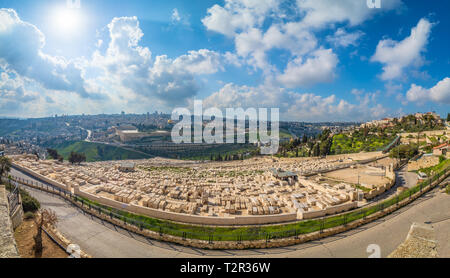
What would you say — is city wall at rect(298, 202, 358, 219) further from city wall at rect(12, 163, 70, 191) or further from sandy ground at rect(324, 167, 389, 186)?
city wall at rect(12, 163, 70, 191)

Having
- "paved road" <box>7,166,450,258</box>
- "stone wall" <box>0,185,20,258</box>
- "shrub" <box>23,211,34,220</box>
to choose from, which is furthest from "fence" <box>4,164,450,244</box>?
"stone wall" <box>0,185,20,258</box>

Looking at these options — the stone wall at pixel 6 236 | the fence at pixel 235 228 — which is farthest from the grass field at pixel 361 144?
the stone wall at pixel 6 236

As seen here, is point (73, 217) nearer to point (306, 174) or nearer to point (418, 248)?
point (418, 248)

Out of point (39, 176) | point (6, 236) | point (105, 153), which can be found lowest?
point (105, 153)

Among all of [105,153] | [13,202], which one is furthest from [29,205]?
[105,153]

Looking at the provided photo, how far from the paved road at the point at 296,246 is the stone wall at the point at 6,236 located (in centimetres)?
262

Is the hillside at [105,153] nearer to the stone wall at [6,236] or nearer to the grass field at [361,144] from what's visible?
the grass field at [361,144]

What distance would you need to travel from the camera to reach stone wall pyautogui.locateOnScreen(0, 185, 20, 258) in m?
6.47

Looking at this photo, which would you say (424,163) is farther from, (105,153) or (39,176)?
(105,153)

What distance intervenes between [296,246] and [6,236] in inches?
445

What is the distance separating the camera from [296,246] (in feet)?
32.2

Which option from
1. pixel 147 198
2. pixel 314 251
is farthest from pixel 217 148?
pixel 314 251
